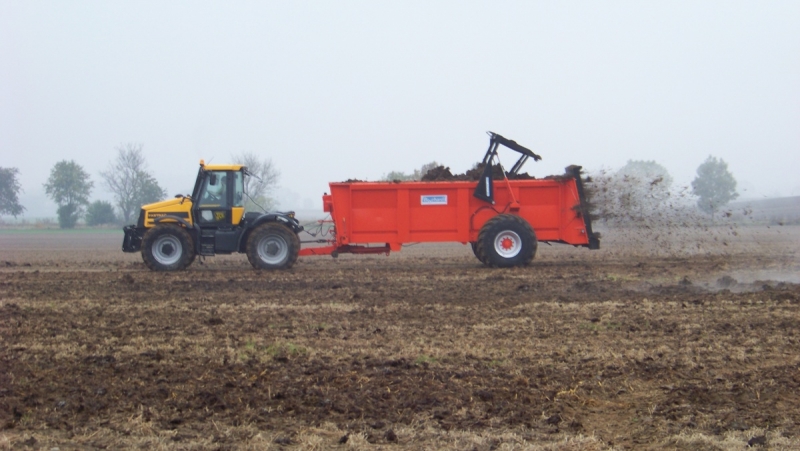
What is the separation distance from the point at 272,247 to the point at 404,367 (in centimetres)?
963

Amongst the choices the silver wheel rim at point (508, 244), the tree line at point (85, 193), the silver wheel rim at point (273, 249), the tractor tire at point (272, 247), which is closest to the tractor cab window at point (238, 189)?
the tractor tire at point (272, 247)

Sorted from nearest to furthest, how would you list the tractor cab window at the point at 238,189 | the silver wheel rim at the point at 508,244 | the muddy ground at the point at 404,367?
the muddy ground at the point at 404,367 < the silver wheel rim at the point at 508,244 < the tractor cab window at the point at 238,189

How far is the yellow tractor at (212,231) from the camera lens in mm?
15867

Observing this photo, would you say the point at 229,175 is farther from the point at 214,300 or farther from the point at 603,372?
the point at 603,372

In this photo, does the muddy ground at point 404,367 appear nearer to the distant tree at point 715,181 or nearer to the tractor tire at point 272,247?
the tractor tire at point 272,247

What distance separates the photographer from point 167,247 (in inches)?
630

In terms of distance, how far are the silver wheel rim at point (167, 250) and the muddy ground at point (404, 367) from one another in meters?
3.27

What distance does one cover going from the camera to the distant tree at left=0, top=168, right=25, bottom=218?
65562mm

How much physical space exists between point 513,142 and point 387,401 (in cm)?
1106

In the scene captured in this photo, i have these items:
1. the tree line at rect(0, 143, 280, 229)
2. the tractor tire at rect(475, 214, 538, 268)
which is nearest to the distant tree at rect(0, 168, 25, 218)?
the tree line at rect(0, 143, 280, 229)

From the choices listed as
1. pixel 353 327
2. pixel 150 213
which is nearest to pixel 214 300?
pixel 353 327

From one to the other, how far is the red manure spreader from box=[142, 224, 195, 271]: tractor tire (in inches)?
0.9

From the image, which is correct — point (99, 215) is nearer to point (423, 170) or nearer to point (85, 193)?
point (85, 193)

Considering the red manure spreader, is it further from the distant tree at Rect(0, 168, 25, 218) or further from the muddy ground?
the distant tree at Rect(0, 168, 25, 218)
